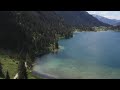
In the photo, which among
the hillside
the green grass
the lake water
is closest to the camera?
the green grass

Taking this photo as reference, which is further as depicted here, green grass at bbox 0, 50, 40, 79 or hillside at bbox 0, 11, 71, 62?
hillside at bbox 0, 11, 71, 62

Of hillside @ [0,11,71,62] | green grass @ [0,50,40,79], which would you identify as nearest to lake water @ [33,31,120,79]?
hillside @ [0,11,71,62]

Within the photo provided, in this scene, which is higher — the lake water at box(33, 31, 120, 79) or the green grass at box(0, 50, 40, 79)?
the green grass at box(0, 50, 40, 79)

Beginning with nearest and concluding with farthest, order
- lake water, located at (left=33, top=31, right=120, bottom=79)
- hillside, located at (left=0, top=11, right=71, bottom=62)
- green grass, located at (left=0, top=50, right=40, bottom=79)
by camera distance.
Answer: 1. green grass, located at (left=0, top=50, right=40, bottom=79)
2. lake water, located at (left=33, top=31, right=120, bottom=79)
3. hillside, located at (left=0, top=11, right=71, bottom=62)

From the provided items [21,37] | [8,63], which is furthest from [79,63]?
[21,37]

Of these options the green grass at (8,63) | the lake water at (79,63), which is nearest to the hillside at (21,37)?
the green grass at (8,63)

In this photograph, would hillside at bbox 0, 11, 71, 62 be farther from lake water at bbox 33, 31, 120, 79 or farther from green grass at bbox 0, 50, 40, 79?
lake water at bbox 33, 31, 120, 79

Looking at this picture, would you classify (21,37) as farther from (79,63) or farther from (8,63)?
(79,63)

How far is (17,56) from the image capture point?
69.5 metres

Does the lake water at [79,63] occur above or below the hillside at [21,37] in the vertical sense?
below

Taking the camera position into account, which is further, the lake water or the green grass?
the lake water

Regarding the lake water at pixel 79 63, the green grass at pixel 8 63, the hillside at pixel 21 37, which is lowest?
the lake water at pixel 79 63

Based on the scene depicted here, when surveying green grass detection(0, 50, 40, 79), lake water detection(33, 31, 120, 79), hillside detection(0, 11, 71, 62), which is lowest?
lake water detection(33, 31, 120, 79)

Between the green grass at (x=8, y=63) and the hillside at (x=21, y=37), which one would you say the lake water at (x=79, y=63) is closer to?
the hillside at (x=21, y=37)
